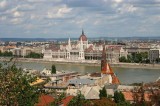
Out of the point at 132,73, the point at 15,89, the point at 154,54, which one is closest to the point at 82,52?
the point at 154,54

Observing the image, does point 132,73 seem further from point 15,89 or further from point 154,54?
point 15,89

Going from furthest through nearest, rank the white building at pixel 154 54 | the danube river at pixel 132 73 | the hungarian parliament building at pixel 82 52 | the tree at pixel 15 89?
the hungarian parliament building at pixel 82 52 < the white building at pixel 154 54 < the danube river at pixel 132 73 < the tree at pixel 15 89

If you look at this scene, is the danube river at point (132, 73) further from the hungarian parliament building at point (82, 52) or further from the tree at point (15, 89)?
the tree at point (15, 89)

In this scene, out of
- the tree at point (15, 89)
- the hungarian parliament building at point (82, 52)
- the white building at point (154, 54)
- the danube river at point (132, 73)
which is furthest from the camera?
the hungarian parliament building at point (82, 52)

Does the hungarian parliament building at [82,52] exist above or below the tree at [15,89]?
below

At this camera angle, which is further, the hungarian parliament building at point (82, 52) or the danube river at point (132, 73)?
the hungarian parliament building at point (82, 52)

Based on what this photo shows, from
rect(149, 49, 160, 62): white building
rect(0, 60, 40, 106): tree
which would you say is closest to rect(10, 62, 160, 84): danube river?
rect(149, 49, 160, 62): white building

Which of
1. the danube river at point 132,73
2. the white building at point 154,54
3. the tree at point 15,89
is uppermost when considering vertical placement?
the tree at point 15,89

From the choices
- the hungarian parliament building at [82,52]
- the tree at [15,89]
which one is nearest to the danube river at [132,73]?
the hungarian parliament building at [82,52]

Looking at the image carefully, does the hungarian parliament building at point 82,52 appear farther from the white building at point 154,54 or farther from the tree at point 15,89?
the tree at point 15,89

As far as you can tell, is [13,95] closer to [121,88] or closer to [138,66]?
[121,88]
